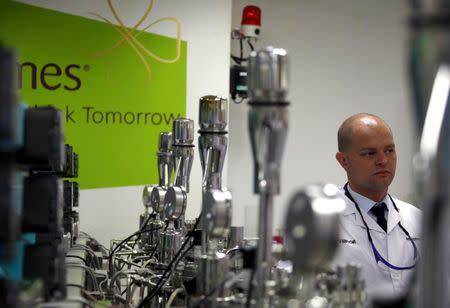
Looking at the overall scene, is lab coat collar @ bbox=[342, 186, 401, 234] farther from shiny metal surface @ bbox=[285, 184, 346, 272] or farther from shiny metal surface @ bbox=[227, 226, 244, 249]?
shiny metal surface @ bbox=[285, 184, 346, 272]

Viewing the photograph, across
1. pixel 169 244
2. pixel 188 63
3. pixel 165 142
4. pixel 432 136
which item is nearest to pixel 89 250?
pixel 169 244

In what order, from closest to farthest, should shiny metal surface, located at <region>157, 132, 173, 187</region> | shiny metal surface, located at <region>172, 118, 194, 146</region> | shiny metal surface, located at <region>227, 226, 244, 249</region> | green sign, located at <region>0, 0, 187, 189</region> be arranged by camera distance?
shiny metal surface, located at <region>227, 226, 244, 249</region>
shiny metal surface, located at <region>172, 118, 194, 146</region>
shiny metal surface, located at <region>157, 132, 173, 187</region>
green sign, located at <region>0, 0, 187, 189</region>

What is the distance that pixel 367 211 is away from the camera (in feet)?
9.99

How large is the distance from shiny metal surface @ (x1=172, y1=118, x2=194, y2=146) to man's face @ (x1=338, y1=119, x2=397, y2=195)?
26.2 inches

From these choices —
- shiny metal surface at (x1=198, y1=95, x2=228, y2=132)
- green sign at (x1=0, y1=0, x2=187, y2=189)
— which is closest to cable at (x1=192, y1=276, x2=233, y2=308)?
shiny metal surface at (x1=198, y1=95, x2=228, y2=132)

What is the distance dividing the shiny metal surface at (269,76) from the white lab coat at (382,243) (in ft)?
4.56

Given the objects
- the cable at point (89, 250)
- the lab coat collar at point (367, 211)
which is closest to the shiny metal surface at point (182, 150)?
the cable at point (89, 250)

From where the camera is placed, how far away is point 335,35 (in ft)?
20.8

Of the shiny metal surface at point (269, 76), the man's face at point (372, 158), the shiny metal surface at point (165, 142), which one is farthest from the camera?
the shiny metal surface at point (165, 142)

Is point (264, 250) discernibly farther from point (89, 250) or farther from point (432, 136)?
point (89, 250)

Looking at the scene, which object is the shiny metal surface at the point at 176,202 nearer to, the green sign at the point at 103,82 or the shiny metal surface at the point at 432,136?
the shiny metal surface at the point at 432,136

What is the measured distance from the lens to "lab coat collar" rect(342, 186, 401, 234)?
298 cm

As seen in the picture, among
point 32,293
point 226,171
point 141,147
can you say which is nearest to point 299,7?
point 226,171

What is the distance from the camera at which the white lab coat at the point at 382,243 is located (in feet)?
9.13
